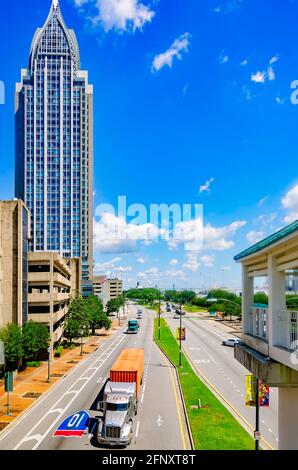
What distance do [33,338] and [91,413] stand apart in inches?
699

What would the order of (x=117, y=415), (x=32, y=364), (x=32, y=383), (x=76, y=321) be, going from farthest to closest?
(x=76, y=321) < (x=32, y=364) < (x=32, y=383) < (x=117, y=415)

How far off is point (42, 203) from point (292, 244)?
148511 millimetres

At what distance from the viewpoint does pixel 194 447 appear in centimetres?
2327

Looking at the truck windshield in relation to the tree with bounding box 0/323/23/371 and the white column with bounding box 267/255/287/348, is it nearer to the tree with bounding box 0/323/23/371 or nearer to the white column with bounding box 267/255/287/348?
the white column with bounding box 267/255/287/348

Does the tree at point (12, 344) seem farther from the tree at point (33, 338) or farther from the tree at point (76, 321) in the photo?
the tree at point (76, 321)

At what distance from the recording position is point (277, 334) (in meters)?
11.0

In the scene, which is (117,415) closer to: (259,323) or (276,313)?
(259,323)

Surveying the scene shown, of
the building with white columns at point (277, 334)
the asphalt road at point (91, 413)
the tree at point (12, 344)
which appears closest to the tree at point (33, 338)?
the tree at point (12, 344)

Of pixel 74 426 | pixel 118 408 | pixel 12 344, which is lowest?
pixel 74 426

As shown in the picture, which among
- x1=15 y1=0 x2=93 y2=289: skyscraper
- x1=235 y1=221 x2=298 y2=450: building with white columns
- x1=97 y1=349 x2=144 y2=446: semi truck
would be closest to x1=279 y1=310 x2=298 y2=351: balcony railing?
x1=235 y1=221 x2=298 y2=450: building with white columns

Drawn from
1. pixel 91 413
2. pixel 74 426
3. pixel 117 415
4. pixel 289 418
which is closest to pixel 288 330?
pixel 289 418

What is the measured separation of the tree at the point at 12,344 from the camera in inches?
1641

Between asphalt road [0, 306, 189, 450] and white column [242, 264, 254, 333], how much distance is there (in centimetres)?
1200

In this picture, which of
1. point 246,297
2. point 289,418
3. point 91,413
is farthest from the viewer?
point 91,413
